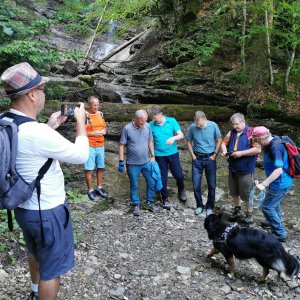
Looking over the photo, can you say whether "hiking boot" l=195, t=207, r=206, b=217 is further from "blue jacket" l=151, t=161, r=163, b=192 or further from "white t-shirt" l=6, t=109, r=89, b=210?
"white t-shirt" l=6, t=109, r=89, b=210

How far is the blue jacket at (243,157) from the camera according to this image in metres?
5.97

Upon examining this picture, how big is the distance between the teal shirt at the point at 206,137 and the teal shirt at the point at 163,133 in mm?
401

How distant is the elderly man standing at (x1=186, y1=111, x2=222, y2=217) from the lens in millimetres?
6430

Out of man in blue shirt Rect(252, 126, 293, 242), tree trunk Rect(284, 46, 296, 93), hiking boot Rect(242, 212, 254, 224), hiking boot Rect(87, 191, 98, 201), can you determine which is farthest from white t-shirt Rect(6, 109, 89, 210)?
tree trunk Rect(284, 46, 296, 93)

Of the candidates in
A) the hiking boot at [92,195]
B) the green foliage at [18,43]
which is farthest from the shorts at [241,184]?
the green foliage at [18,43]

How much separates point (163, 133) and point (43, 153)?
14.3 feet

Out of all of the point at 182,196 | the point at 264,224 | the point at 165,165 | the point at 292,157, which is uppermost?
the point at 292,157

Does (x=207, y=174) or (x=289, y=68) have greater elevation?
(x=289, y=68)

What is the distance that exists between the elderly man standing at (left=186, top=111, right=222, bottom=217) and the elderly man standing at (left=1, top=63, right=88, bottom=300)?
4.02 meters

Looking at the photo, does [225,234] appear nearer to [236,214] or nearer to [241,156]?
[241,156]

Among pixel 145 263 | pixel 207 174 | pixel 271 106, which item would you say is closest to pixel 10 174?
pixel 145 263

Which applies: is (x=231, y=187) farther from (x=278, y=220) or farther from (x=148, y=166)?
(x=148, y=166)

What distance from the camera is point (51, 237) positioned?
2541 mm

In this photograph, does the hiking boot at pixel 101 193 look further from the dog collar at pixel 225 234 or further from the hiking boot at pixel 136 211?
the dog collar at pixel 225 234
